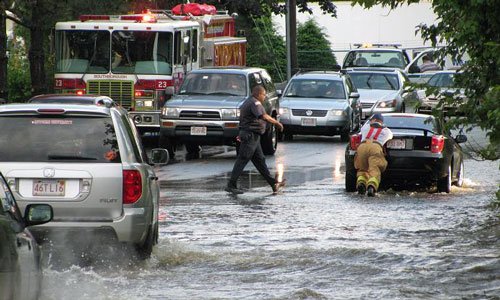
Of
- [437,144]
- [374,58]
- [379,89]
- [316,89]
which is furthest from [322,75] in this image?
[437,144]

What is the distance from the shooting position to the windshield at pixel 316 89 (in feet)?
100

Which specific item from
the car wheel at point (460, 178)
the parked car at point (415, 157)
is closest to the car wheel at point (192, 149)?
the car wheel at point (460, 178)

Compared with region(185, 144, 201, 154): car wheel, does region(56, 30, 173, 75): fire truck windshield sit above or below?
above

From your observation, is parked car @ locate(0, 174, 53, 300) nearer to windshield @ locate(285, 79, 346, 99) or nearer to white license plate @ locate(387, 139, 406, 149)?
white license plate @ locate(387, 139, 406, 149)

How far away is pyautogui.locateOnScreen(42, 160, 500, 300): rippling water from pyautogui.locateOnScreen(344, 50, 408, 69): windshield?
2304 centimetres

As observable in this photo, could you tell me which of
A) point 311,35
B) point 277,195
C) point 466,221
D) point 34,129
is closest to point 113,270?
point 34,129

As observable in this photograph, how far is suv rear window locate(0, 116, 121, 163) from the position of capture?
10.2 m

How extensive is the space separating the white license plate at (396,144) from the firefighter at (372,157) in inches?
8.8

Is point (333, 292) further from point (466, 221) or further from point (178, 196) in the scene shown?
point (178, 196)

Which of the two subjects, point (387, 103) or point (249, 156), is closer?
point (249, 156)

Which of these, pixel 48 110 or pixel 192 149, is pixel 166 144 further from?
pixel 48 110

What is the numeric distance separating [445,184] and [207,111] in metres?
6.94

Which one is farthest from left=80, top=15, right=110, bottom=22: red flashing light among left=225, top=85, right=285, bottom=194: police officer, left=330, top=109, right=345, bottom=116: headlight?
left=225, top=85, right=285, bottom=194: police officer

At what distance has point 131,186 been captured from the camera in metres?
10.4
